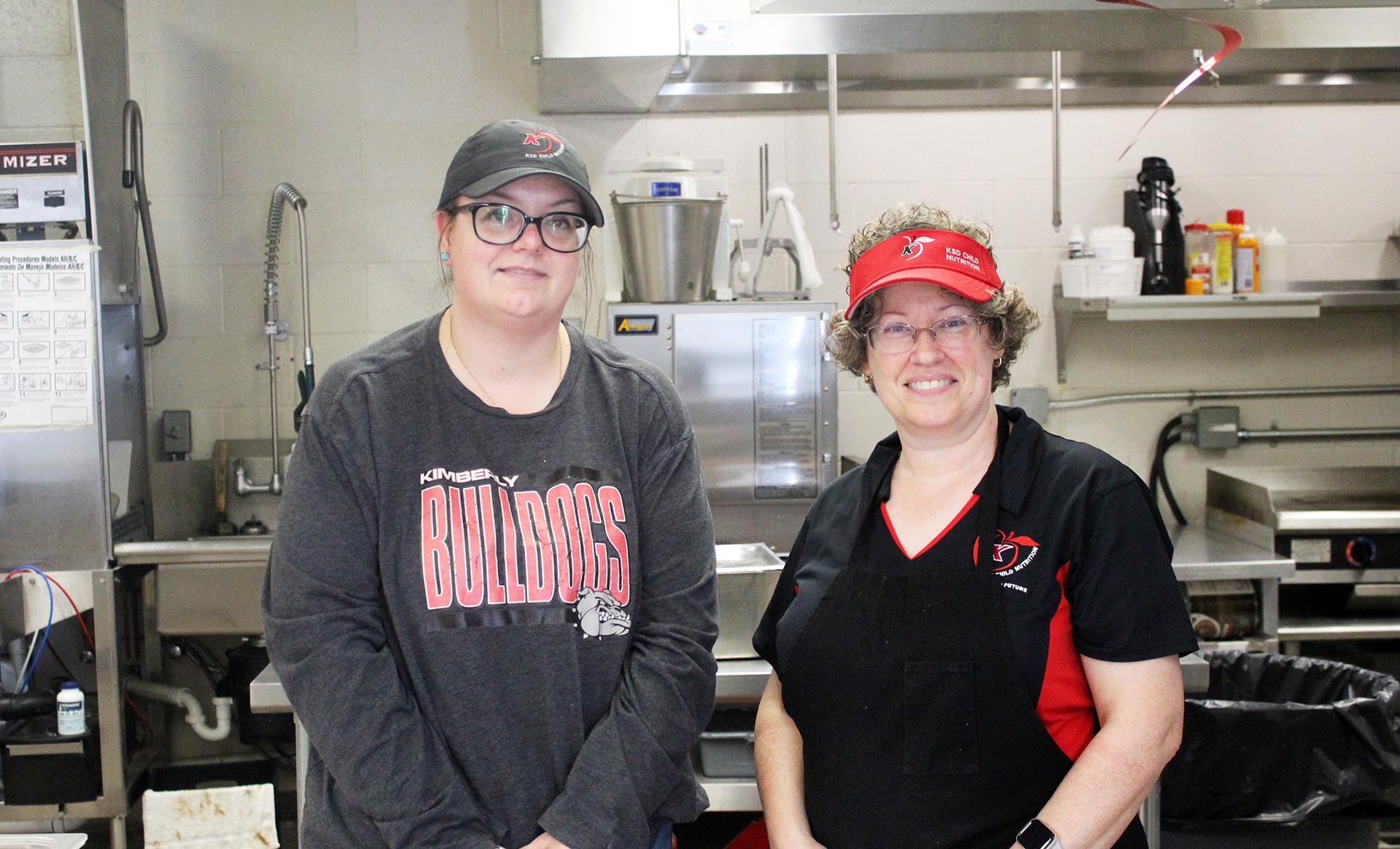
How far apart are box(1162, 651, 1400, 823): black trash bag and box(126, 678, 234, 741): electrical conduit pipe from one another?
2.34 m

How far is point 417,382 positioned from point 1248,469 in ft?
9.29

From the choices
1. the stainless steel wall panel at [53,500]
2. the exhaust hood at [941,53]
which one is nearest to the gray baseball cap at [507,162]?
the exhaust hood at [941,53]

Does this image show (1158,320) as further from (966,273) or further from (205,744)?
(205,744)

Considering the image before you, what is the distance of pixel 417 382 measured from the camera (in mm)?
1311

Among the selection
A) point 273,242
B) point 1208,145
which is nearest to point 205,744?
point 273,242

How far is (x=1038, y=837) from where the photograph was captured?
3.73 ft

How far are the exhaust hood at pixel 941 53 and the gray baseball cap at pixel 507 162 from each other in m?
0.87

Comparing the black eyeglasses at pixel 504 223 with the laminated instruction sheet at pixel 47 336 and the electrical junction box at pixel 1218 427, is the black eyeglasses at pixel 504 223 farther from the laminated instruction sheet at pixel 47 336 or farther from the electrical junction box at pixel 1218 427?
the electrical junction box at pixel 1218 427

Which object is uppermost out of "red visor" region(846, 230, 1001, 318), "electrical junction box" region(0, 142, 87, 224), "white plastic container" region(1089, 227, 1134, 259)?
"electrical junction box" region(0, 142, 87, 224)

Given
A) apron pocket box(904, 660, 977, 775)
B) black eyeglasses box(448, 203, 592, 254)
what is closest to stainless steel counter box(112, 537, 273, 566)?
black eyeglasses box(448, 203, 592, 254)

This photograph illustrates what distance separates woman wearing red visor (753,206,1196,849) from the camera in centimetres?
115

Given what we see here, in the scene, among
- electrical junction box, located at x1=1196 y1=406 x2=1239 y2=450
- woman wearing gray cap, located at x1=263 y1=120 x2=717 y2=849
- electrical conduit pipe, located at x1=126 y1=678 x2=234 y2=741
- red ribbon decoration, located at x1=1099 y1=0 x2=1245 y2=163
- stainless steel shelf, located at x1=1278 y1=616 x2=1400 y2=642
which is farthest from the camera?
electrical junction box, located at x1=1196 y1=406 x2=1239 y2=450

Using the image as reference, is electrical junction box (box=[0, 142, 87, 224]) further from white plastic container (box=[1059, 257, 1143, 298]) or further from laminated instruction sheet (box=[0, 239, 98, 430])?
white plastic container (box=[1059, 257, 1143, 298])

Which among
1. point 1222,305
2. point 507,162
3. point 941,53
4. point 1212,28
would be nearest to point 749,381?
point 941,53
